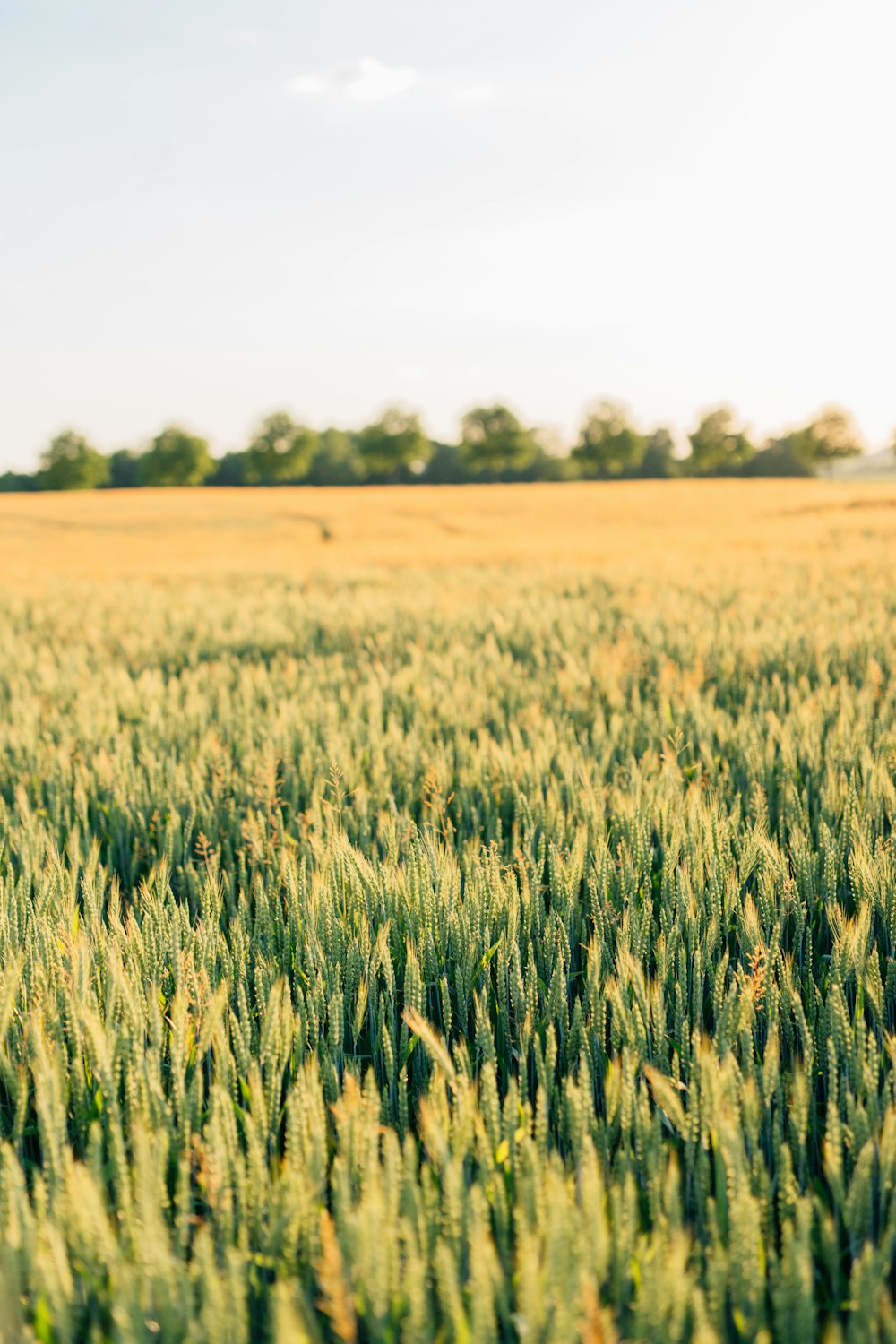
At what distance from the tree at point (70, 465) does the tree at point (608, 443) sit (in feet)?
112

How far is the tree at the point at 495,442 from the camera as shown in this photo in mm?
59844

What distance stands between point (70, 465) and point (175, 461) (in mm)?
7550

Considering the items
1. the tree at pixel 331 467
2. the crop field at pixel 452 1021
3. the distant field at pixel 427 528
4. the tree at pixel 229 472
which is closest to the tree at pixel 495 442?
the tree at pixel 331 467

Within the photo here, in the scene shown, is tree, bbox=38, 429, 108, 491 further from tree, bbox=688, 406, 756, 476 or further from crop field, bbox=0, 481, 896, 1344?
crop field, bbox=0, 481, 896, 1344

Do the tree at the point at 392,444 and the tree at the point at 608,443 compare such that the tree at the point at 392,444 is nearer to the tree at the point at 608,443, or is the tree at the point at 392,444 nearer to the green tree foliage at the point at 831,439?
the tree at the point at 608,443

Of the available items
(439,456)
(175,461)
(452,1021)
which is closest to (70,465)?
(175,461)

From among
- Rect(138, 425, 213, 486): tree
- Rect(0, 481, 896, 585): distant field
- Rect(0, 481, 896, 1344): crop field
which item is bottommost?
Rect(0, 481, 896, 1344): crop field

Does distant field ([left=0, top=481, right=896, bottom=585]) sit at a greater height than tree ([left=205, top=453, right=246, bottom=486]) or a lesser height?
lesser

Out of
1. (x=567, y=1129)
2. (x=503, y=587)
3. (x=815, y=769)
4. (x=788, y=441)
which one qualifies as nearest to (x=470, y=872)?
(x=567, y=1129)

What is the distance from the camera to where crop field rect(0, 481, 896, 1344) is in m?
0.74

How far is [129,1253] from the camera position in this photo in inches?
32.4

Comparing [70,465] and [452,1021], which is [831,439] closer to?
[70,465]

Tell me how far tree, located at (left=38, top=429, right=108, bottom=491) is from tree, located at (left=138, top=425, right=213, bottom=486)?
425 cm

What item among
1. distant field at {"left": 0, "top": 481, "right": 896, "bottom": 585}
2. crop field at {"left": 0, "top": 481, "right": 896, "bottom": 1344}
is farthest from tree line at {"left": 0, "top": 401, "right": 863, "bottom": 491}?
crop field at {"left": 0, "top": 481, "right": 896, "bottom": 1344}
